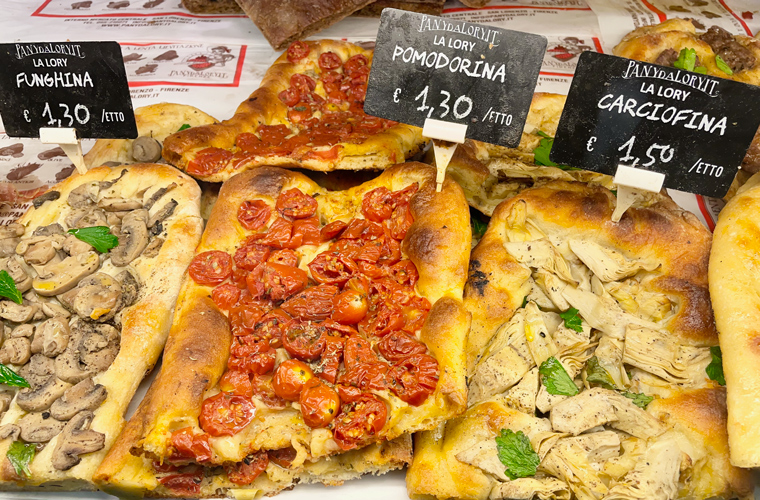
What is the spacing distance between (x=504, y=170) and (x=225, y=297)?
231 cm

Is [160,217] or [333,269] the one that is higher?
[333,269]

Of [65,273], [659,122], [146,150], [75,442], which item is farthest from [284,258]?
[659,122]

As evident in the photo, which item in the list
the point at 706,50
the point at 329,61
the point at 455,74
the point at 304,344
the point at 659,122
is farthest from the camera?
the point at 706,50

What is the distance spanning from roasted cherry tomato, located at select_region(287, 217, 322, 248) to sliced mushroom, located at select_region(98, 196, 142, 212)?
1.26 m

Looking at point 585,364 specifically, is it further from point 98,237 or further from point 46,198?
point 46,198

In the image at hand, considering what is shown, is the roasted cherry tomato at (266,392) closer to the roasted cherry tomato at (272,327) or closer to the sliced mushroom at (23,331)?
the roasted cherry tomato at (272,327)

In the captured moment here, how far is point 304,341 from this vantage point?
10.5 feet

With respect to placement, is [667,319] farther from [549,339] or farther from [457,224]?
[457,224]

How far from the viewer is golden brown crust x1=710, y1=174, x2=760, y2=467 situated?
9.20ft

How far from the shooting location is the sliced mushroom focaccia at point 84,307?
3.12 metres

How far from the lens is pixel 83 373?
3287 mm

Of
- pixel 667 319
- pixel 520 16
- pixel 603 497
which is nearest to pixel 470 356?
pixel 603 497

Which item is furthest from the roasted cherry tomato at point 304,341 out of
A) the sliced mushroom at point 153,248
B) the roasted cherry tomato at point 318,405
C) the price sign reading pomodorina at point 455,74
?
the price sign reading pomodorina at point 455,74

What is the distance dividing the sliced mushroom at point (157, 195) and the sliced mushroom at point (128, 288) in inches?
22.8
